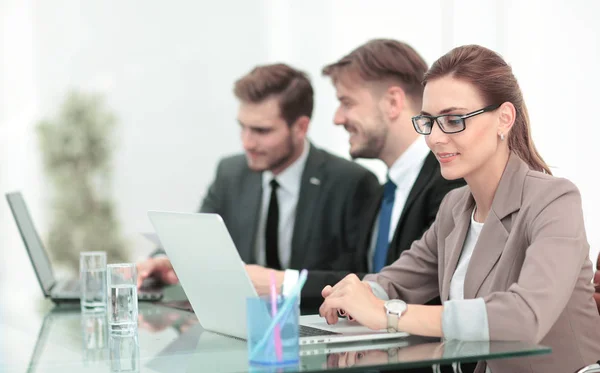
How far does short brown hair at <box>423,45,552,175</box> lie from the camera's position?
84.4 inches

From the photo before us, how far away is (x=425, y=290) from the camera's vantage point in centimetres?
246

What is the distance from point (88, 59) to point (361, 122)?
11.6 feet

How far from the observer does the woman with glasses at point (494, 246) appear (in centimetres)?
180

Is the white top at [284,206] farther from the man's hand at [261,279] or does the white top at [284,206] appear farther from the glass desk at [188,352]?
the glass desk at [188,352]

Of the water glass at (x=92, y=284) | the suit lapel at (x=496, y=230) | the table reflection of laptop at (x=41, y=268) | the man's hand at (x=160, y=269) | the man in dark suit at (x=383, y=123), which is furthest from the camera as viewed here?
the man's hand at (x=160, y=269)

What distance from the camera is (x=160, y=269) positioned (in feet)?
11.6

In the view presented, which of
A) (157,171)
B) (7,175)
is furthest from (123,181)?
(7,175)

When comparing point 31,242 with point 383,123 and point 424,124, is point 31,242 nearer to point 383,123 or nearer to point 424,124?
point 383,123

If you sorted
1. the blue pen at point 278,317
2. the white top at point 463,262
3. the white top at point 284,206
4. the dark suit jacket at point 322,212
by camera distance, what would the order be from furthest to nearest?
1. the white top at point 284,206
2. the dark suit jacket at point 322,212
3. the white top at point 463,262
4. the blue pen at point 278,317

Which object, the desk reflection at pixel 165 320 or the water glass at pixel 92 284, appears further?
the water glass at pixel 92 284

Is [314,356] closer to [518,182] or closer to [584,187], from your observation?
[518,182]

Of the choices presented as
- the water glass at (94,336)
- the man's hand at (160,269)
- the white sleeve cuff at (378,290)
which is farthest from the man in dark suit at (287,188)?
the white sleeve cuff at (378,290)

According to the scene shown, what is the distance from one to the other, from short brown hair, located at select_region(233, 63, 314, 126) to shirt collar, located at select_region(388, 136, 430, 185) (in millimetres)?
990

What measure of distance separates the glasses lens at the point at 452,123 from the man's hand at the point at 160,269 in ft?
5.53
